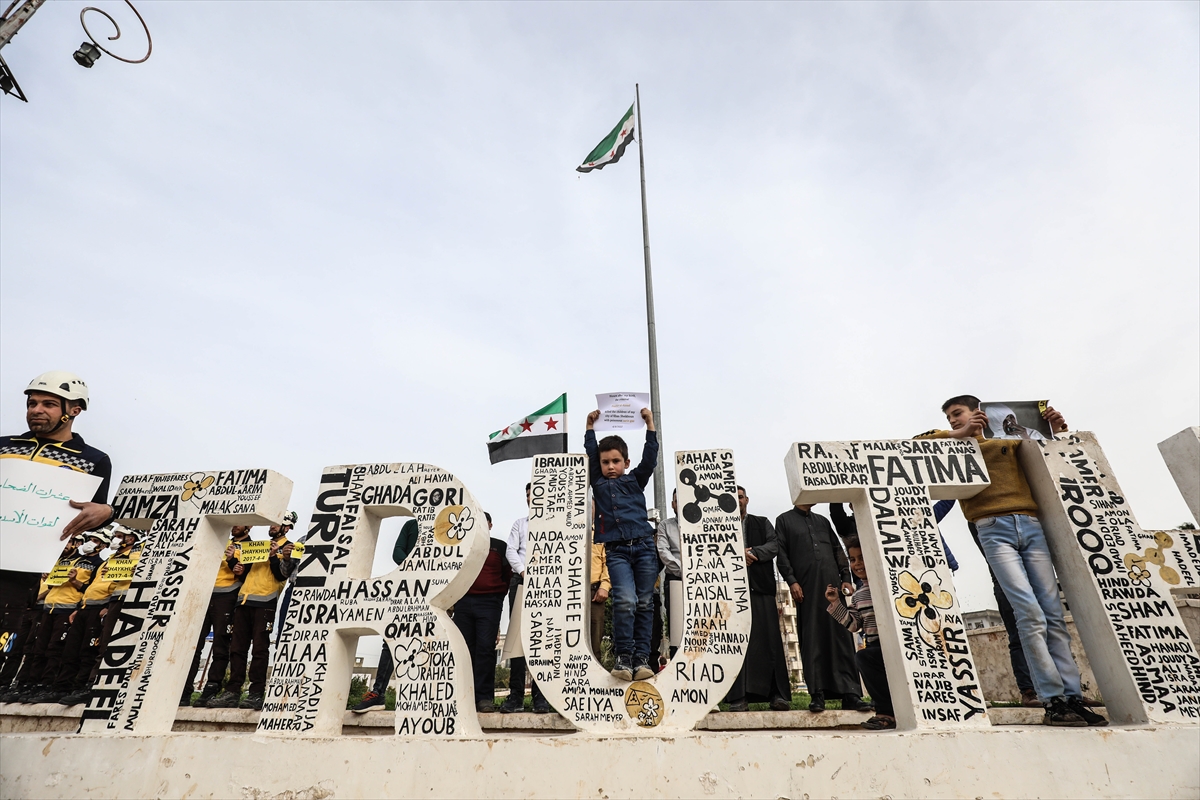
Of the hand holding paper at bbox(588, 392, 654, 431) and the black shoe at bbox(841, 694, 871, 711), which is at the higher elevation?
the hand holding paper at bbox(588, 392, 654, 431)

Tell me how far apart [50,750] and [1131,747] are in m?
6.51

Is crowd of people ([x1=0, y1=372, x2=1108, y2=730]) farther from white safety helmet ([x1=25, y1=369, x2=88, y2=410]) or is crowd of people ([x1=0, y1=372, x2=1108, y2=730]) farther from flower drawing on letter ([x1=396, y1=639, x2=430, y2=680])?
flower drawing on letter ([x1=396, y1=639, x2=430, y2=680])

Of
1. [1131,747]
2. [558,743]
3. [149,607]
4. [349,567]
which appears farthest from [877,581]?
[149,607]

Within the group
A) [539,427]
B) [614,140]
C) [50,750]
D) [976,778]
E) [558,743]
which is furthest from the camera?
[614,140]

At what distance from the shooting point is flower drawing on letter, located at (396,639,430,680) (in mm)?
4055

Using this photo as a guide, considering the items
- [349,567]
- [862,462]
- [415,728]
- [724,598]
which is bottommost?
[415,728]

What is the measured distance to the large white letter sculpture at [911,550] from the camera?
145 inches

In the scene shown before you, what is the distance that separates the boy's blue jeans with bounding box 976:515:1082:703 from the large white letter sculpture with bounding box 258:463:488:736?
3694 mm

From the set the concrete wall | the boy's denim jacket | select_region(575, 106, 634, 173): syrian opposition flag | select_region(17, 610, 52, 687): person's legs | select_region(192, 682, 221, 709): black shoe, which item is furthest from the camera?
select_region(575, 106, 634, 173): syrian opposition flag

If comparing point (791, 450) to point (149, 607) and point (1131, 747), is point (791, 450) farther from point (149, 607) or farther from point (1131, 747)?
point (149, 607)

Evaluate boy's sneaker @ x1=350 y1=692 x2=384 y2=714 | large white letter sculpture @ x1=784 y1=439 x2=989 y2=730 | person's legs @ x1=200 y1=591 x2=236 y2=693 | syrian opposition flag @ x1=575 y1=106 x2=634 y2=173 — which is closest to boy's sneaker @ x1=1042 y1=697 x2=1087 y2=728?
large white letter sculpture @ x1=784 y1=439 x2=989 y2=730

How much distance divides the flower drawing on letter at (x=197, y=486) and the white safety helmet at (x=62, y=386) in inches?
44.2

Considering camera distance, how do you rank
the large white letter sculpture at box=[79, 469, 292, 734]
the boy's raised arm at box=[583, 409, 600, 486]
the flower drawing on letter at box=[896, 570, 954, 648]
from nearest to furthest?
the flower drawing on letter at box=[896, 570, 954, 648] < the large white letter sculpture at box=[79, 469, 292, 734] < the boy's raised arm at box=[583, 409, 600, 486]

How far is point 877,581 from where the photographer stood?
4.08 metres
